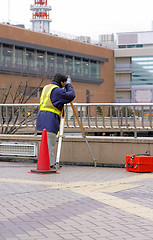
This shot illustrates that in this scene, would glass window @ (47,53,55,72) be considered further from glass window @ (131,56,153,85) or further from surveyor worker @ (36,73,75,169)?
surveyor worker @ (36,73,75,169)

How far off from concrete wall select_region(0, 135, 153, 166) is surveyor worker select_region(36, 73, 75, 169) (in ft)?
5.10

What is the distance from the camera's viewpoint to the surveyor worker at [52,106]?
35.3 feet

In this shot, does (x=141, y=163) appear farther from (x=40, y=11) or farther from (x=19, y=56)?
(x=40, y=11)

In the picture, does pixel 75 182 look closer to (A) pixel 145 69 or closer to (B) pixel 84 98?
(B) pixel 84 98

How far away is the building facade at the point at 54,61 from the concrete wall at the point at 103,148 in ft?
143

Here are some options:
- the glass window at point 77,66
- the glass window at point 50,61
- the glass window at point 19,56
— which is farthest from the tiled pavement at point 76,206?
the glass window at point 77,66

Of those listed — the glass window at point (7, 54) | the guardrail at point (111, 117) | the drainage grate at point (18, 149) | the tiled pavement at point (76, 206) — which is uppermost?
the glass window at point (7, 54)

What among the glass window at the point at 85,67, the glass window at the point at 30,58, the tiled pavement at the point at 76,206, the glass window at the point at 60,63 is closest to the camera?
the tiled pavement at the point at 76,206

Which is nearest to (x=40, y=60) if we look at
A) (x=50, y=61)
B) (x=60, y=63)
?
(x=50, y=61)

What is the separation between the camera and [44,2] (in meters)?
176

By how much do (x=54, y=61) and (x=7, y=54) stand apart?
11.8 m

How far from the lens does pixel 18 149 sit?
42.2 ft

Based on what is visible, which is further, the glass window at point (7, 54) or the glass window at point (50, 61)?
the glass window at point (50, 61)

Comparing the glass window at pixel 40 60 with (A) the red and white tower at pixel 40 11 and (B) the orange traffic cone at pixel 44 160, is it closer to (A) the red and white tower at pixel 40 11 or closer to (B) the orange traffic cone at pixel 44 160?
(B) the orange traffic cone at pixel 44 160
